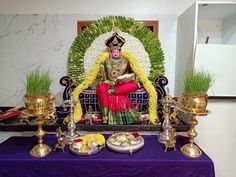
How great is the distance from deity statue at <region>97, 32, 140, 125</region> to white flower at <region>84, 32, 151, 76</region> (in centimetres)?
21

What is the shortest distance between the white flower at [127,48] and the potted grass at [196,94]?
57cm

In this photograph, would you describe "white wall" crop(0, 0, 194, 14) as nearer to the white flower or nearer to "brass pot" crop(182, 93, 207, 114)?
the white flower

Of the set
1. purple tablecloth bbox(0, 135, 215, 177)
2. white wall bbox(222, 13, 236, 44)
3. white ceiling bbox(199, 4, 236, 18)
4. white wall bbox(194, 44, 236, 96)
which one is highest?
white ceiling bbox(199, 4, 236, 18)

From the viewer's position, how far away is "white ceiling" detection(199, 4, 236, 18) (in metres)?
1.40

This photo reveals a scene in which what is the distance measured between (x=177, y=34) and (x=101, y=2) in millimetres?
754

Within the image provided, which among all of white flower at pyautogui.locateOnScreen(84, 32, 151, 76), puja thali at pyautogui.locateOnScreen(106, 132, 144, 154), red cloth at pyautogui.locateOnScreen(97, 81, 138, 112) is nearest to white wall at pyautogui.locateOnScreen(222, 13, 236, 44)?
white flower at pyautogui.locateOnScreen(84, 32, 151, 76)

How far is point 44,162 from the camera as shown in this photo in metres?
1.08

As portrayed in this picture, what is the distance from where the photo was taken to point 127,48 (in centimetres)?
164

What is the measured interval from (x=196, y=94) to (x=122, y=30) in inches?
34.3

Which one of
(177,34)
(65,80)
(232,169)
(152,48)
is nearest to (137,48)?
(152,48)

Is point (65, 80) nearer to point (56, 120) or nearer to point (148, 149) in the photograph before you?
point (56, 120)

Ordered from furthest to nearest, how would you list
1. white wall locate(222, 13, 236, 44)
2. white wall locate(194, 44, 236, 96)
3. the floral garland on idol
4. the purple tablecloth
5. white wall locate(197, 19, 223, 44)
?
1. white wall locate(197, 19, 223, 44)
2. white wall locate(222, 13, 236, 44)
3. the floral garland on idol
4. white wall locate(194, 44, 236, 96)
5. the purple tablecloth

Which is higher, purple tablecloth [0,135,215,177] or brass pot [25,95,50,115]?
brass pot [25,95,50,115]

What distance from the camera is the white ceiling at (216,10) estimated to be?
1400 mm
